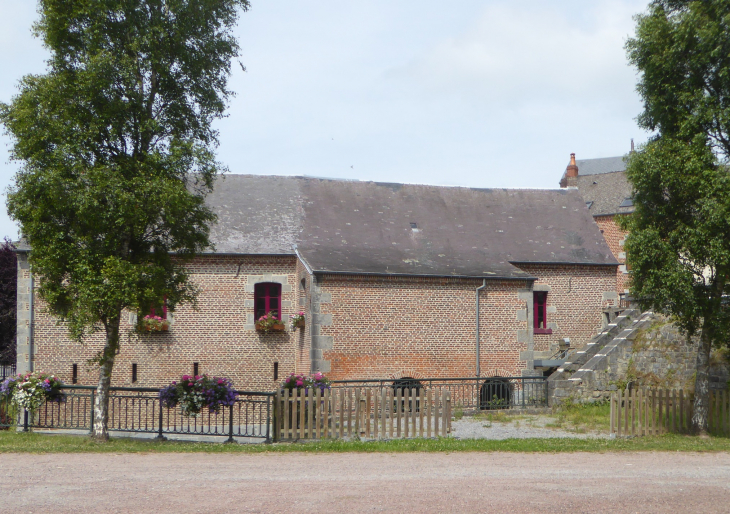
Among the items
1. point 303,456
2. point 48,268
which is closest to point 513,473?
point 303,456

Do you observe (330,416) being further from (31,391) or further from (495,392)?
(495,392)

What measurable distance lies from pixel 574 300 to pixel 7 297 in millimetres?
21778

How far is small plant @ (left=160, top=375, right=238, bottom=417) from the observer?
12.3 meters

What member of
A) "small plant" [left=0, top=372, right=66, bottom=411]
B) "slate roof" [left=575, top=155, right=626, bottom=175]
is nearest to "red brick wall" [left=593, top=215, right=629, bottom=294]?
"small plant" [left=0, top=372, right=66, bottom=411]

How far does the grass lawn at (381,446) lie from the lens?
10.6 metres

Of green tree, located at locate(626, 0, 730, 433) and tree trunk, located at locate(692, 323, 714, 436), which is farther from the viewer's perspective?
tree trunk, located at locate(692, 323, 714, 436)

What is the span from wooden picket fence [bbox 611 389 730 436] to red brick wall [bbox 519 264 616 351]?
27.6ft

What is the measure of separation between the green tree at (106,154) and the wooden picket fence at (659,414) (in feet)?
27.3

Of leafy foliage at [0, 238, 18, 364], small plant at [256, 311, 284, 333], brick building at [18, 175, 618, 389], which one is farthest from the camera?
leafy foliage at [0, 238, 18, 364]

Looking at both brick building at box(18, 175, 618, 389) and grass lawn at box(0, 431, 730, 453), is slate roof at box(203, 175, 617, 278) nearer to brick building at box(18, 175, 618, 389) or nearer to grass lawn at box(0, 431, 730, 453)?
brick building at box(18, 175, 618, 389)

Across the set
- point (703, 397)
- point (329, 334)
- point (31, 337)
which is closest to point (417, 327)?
point (329, 334)

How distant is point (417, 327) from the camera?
61.6 ft

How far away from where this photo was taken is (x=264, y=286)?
20.1 meters

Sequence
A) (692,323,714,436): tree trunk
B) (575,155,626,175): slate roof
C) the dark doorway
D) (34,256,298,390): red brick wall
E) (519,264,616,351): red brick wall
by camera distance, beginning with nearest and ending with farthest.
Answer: (692,323,714,436): tree trunk → the dark doorway → (34,256,298,390): red brick wall → (519,264,616,351): red brick wall → (575,155,626,175): slate roof
